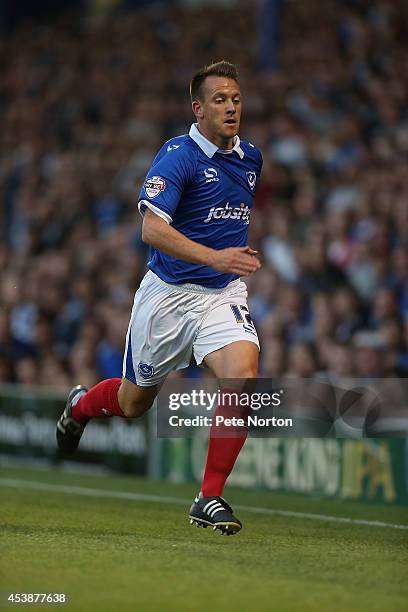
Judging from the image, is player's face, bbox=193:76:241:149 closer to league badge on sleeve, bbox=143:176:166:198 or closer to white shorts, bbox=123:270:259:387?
league badge on sleeve, bbox=143:176:166:198

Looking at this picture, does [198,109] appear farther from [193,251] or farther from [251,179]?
[193,251]

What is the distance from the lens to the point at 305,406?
1091 centimetres

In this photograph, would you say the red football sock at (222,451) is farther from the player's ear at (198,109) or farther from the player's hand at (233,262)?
the player's ear at (198,109)

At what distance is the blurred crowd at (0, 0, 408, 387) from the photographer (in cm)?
1244

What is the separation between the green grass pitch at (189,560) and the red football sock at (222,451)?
0.31 meters

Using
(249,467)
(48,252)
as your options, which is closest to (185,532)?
(249,467)

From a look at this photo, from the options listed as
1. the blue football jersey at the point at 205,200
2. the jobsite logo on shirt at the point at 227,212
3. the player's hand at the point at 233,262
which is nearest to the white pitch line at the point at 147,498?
the blue football jersey at the point at 205,200

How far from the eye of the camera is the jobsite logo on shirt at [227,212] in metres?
7.25

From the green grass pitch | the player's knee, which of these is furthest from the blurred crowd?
the player's knee

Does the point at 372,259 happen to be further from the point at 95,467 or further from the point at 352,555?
the point at 352,555

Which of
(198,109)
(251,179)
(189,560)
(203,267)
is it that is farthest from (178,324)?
(189,560)

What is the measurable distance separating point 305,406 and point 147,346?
3773 mm

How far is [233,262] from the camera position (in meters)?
6.62

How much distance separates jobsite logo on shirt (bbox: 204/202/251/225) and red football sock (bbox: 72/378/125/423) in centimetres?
133
